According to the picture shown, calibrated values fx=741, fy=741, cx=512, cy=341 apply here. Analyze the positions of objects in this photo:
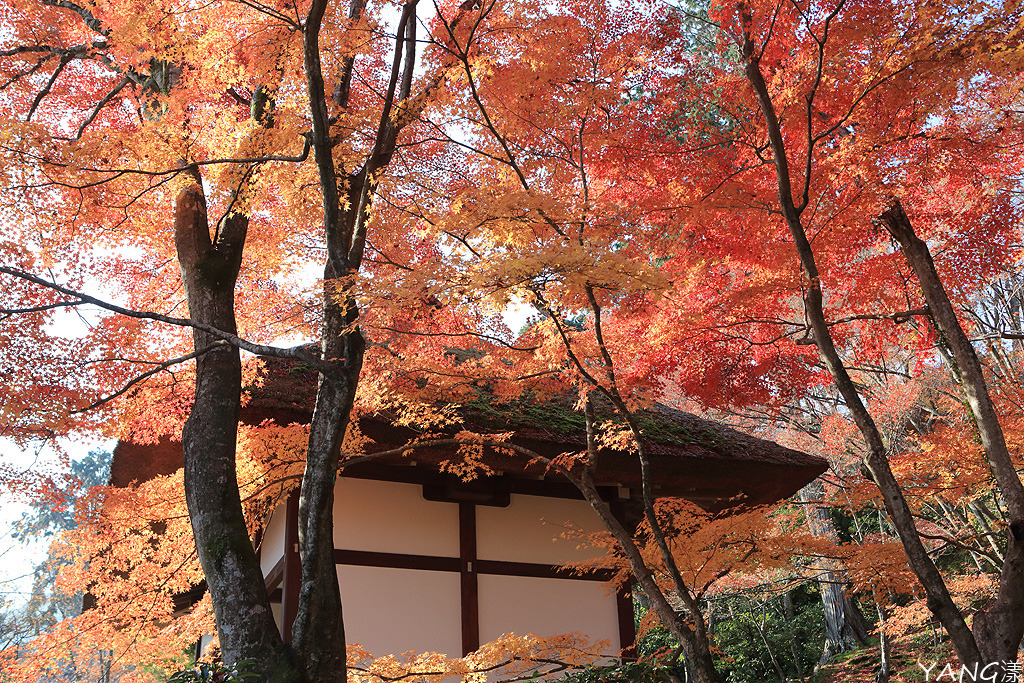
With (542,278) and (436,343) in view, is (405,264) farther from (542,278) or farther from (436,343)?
(542,278)

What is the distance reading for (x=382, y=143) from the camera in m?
5.12

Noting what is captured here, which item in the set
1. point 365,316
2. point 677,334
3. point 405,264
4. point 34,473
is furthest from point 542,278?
point 34,473

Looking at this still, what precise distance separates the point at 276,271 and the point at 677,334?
384cm

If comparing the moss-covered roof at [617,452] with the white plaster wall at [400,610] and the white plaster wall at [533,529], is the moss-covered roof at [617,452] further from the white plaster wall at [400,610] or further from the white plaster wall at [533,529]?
the white plaster wall at [400,610]

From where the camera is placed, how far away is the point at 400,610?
20.7 ft

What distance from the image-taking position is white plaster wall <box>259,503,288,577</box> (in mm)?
7145

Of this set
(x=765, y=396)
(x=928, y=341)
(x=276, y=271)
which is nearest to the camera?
(x=276, y=271)

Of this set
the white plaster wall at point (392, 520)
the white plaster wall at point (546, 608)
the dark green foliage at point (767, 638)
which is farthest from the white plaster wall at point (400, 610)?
the dark green foliage at point (767, 638)

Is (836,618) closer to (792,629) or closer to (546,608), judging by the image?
(792,629)

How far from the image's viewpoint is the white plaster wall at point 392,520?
21.1 ft

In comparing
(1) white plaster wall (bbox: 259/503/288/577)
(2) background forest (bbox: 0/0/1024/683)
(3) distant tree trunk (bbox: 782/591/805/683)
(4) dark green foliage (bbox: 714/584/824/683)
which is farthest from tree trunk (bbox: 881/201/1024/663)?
(3) distant tree trunk (bbox: 782/591/805/683)

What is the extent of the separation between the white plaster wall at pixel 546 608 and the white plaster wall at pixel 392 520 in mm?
550

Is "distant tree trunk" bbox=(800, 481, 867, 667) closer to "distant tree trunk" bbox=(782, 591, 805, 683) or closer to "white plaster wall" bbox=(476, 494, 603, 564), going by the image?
"distant tree trunk" bbox=(782, 591, 805, 683)

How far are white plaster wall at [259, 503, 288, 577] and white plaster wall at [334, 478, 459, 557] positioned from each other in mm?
898
